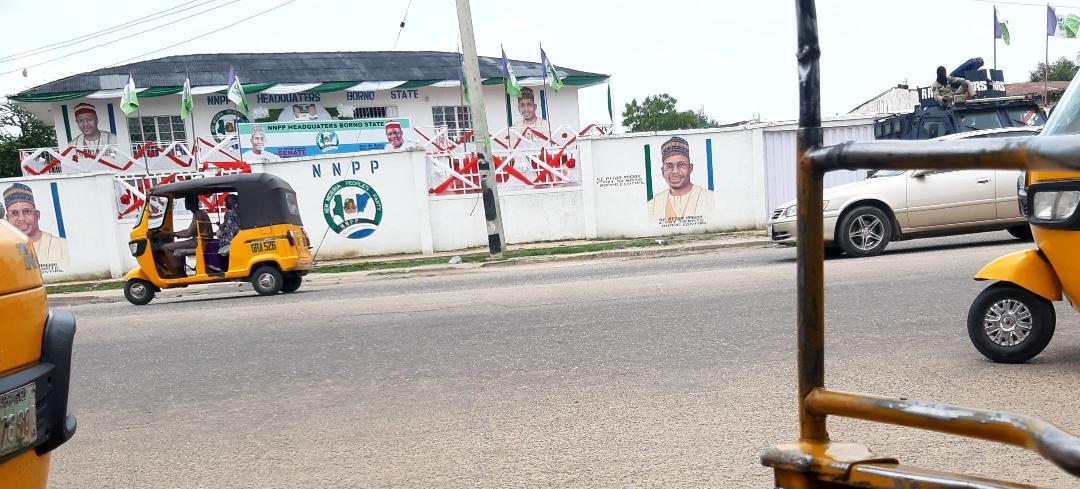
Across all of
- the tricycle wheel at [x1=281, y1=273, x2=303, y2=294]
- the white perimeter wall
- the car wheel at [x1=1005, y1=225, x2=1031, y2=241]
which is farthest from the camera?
the white perimeter wall

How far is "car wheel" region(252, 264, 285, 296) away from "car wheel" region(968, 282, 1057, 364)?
10177 millimetres

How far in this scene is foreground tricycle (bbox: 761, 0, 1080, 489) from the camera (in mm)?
1397

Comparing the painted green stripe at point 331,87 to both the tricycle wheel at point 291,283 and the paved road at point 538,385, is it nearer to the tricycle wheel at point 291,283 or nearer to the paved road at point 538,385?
the tricycle wheel at point 291,283

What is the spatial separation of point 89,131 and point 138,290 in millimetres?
19045

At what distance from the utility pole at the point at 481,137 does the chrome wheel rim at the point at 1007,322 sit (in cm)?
1189

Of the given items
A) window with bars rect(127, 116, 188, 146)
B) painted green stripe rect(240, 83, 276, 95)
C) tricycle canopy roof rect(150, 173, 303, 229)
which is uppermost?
painted green stripe rect(240, 83, 276, 95)

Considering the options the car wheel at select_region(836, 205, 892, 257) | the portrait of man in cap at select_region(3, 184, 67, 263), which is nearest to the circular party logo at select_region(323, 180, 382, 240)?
the portrait of man in cap at select_region(3, 184, 67, 263)

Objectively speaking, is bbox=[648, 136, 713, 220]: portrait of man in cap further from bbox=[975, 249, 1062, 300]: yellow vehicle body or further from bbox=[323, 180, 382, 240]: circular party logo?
bbox=[975, 249, 1062, 300]: yellow vehicle body

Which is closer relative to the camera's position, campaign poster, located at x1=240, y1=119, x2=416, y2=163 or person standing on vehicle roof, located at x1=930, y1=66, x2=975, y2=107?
person standing on vehicle roof, located at x1=930, y1=66, x2=975, y2=107

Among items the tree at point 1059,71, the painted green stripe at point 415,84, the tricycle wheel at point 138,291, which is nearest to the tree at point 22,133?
the painted green stripe at point 415,84

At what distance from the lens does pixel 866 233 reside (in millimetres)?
11148

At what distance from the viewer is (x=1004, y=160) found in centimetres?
145

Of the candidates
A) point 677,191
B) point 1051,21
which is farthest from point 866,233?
point 1051,21

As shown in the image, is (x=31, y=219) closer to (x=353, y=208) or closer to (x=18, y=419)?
(x=353, y=208)
